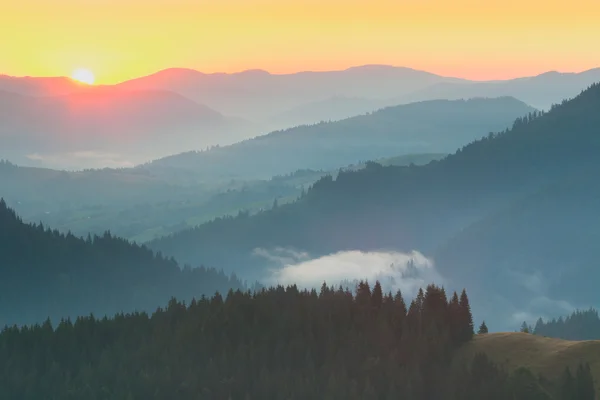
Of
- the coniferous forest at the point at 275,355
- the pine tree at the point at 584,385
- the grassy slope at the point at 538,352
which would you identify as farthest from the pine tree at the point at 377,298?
the pine tree at the point at 584,385

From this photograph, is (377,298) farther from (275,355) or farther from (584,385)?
(584,385)

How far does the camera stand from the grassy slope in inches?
5915

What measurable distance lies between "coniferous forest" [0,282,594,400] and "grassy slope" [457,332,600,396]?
3.08 meters

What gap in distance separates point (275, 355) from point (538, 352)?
154ft

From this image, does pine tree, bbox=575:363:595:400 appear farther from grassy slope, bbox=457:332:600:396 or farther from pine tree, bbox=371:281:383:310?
pine tree, bbox=371:281:383:310

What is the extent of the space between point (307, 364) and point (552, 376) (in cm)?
4272

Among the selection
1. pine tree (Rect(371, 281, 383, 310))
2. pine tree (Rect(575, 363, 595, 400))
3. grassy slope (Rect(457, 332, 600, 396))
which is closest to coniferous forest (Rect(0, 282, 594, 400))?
pine tree (Rect(575, 363, 595, 400))

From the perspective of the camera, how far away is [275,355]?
558 ft

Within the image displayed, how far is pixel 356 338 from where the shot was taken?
561 feet

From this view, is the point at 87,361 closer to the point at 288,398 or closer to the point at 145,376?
the point at 145,376

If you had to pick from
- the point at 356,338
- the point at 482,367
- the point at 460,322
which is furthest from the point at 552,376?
the point at 356,338

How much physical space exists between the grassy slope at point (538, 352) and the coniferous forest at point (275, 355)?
3.08 meters

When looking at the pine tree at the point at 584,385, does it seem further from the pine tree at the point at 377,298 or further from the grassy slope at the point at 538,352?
the pine tree at the point at 377,298

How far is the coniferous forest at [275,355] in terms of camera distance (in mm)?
152750
